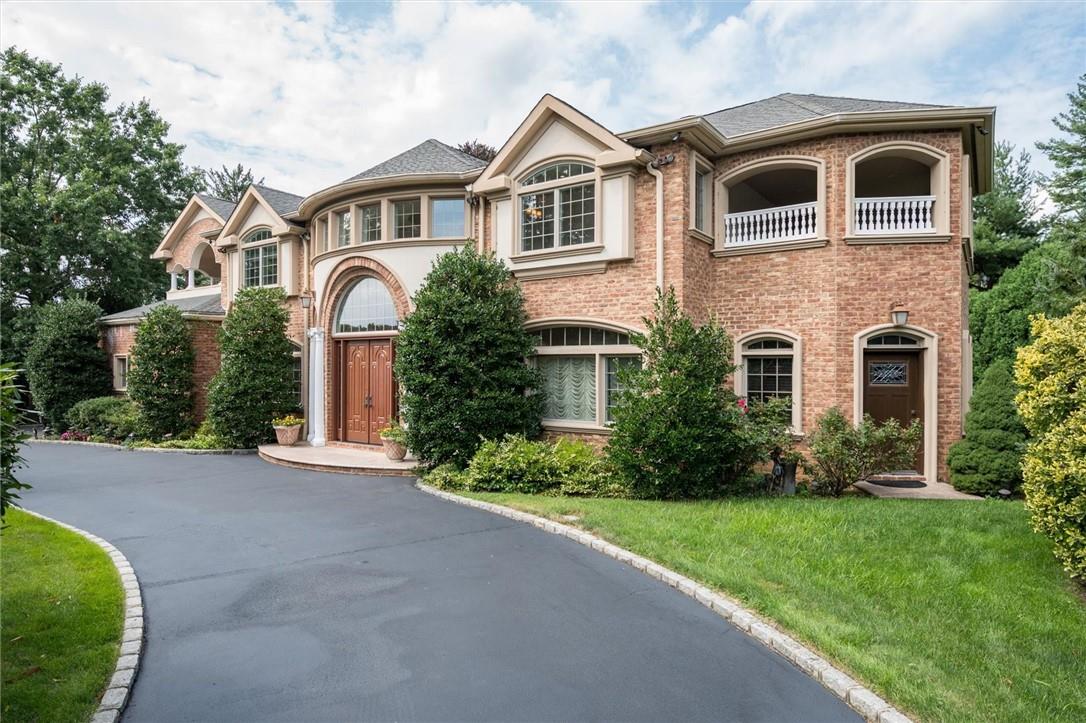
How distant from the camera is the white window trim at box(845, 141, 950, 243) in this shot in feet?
34.0

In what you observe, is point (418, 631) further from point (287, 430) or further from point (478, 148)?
point (478, 148)

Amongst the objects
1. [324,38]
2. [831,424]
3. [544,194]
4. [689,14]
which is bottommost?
[831,424]

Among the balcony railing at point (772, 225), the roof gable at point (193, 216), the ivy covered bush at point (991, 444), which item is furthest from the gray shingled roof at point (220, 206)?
the ivy covered bush at point (991, 444)

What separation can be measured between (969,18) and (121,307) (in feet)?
104

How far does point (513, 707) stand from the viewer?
358cm

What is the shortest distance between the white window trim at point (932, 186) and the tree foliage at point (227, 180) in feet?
139

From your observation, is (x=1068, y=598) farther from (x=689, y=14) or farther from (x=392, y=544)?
(x=689, y=14)

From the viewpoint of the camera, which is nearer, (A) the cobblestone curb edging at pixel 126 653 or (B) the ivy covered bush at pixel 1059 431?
A: (A) the cobblestone curb edging at pixel 126 653

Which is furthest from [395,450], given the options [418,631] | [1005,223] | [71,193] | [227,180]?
[227,180]

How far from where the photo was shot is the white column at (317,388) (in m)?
15.0

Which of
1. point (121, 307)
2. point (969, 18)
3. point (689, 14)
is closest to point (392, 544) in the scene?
point (689, 14)

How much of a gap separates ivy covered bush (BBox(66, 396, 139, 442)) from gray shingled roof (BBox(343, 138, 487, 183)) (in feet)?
32.2

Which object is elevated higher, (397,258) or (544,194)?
(544,194)

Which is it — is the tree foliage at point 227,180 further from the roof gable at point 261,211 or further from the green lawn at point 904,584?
the green lawn at point 904,584
